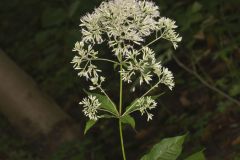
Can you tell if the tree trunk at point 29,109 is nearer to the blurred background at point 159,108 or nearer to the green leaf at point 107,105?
the blurred background at point 159,108

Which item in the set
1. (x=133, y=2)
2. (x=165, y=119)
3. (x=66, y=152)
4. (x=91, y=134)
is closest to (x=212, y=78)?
(x=165, y=119)

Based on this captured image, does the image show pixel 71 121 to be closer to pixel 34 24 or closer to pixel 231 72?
pixel 231 72

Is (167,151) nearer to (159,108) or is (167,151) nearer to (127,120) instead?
(127,120)

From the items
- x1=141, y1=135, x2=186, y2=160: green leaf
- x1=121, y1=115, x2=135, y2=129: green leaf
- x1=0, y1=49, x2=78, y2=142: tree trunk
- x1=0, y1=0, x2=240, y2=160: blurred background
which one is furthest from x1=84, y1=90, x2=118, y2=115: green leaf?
x1=0, y1=49, x2=78, y2=142: tree trunk

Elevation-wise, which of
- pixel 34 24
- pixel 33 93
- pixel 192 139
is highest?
pixel 34 24

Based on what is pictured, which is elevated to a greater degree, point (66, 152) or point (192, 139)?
point (66, 152)

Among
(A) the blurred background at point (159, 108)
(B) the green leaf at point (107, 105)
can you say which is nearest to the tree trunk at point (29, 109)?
(A) the blurred background at point (159, 108)

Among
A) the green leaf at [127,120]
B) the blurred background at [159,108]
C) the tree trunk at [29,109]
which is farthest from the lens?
the tree trunk at [29,109]
